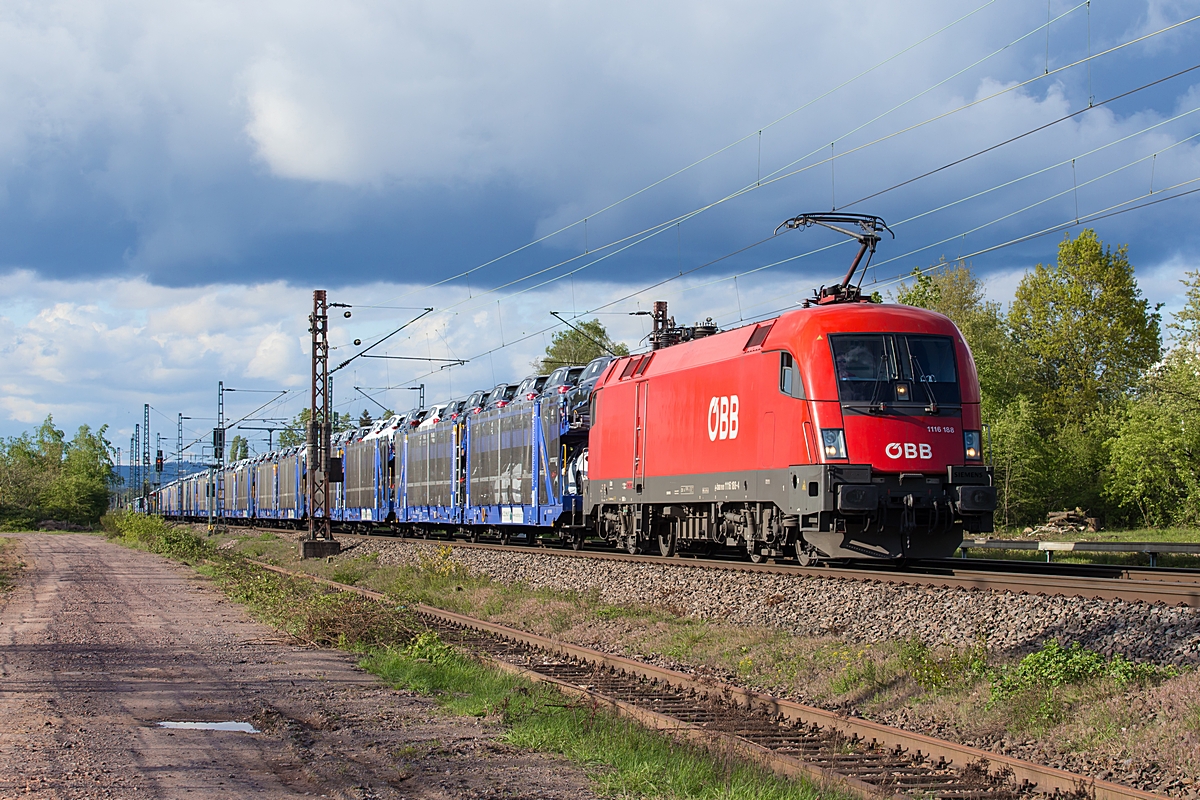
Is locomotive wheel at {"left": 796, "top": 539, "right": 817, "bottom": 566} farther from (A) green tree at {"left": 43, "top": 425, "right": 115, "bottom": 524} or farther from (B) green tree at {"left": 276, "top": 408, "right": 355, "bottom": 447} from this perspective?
(A) green tree at {"left": 43, "top": 425, "right": 115, "bottom": 524}

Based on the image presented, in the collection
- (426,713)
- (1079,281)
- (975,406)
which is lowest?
(426,713)

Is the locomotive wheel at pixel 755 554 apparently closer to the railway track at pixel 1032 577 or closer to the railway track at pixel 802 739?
the railway track at pixel 1032 577

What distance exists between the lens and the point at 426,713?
998 centimetres

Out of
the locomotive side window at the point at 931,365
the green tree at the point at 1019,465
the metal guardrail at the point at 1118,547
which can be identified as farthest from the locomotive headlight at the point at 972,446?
the green tree at the point at 1019,465

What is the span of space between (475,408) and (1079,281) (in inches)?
1144

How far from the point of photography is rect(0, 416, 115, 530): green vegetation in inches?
3583

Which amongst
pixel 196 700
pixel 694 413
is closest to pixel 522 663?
pixel 196 700

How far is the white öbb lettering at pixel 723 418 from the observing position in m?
17.6

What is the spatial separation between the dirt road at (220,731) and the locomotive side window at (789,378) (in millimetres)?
6988

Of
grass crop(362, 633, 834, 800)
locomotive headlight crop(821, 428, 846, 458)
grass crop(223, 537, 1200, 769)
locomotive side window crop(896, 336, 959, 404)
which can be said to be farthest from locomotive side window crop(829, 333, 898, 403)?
grass crop(362, 633, 834, 800)

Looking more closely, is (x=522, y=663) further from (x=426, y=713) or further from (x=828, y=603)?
(x=828, y=603)

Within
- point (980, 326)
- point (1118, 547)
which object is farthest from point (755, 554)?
point (980, 326)

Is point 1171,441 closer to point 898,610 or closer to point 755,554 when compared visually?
point 755,554

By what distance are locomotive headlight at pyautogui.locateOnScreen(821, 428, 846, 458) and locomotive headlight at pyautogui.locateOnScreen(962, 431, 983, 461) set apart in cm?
183
